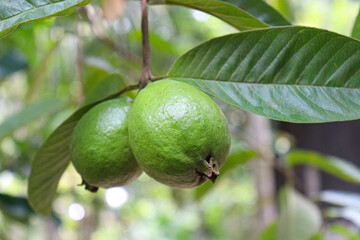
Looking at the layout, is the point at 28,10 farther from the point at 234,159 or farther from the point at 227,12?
the point at 234,159

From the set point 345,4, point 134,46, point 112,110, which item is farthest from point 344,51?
point 345,4

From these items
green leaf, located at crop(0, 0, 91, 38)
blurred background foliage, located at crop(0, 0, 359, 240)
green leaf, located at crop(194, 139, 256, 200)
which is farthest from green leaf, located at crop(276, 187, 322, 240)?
green leaf, located at crop(0, 0, 91, 38)

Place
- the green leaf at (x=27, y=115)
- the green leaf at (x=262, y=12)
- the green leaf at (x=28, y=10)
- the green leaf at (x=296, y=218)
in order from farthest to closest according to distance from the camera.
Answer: the green leaf at (x=296, y=218), the green leaf at (x=27, y=115), the green leaf at (x=262, y=12), the green leaf at (x=28, y=10)

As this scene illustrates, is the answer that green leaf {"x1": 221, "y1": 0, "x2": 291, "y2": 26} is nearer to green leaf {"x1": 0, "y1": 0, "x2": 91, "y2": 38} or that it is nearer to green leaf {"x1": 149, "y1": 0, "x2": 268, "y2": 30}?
green leaf {"x1": 149, "y1": 0, "x2": 268, "y2": 30}

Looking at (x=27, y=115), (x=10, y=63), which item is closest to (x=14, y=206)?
(x=27, y=115)

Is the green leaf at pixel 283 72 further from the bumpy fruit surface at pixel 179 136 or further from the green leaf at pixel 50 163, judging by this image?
the green leaf at pixel 50 163

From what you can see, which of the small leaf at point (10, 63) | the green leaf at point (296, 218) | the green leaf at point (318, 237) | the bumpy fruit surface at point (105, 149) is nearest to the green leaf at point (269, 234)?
the green leaf at point (296, 218)
